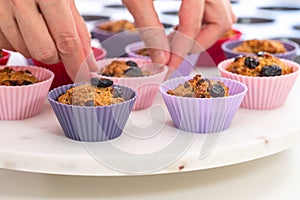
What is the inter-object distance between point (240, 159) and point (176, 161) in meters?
0.14

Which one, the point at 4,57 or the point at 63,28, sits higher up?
the point at 63,28

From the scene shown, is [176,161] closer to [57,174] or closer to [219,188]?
[219,188]

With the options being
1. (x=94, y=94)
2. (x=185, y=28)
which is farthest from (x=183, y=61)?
(x=94, y=94)

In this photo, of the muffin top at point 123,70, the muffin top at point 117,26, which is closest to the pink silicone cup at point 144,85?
the muffin top at point 123,70

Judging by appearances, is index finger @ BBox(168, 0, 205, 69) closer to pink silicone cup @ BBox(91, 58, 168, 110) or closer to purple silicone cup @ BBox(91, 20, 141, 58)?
pink silicone cup @ BBox(91, 58, 168, 110)

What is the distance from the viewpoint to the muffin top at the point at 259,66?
1.49 meters

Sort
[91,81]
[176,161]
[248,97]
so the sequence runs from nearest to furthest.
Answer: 1. [176,161]
2. [91,81]
3. [248,97]

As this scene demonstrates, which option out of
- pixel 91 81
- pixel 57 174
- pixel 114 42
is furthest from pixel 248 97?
pixel 114 42

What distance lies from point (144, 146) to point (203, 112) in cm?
17

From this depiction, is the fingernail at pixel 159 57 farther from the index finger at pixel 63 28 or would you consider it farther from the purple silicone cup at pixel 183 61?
the index finger at pixel 63 28

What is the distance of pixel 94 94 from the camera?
50.6 inches

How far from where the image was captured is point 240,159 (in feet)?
3.96

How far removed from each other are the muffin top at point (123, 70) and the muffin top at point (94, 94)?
169 millimetres

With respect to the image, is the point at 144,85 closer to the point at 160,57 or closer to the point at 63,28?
the point at 160,57
